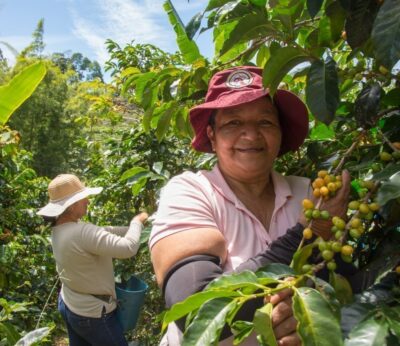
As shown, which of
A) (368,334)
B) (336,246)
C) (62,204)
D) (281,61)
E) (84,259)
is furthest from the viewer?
(62,204)

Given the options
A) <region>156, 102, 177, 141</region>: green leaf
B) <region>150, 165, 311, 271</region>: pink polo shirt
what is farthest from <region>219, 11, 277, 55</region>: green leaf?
<region>156, 102, 177, 141</region>: green leaf

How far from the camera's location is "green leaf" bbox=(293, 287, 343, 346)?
2.10 feet

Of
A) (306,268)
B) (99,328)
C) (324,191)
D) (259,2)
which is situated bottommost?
(99,328)

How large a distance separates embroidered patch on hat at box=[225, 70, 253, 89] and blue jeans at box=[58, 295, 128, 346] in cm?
231

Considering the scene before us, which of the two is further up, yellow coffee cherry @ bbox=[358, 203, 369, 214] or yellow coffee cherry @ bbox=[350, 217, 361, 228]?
yellow coffee cherry @ bbox=[358, 203, 369, 214]

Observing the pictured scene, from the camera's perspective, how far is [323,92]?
1.02 m

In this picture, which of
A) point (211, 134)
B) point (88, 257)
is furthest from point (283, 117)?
point (88, 257)

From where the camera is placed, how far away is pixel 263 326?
696 millimetres

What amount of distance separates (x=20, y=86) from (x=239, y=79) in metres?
0.76

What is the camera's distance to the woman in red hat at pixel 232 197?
1.20 m

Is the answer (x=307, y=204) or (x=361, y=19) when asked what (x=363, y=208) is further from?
(x=361, y=19)

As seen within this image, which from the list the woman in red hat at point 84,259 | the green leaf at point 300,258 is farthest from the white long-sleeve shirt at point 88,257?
the green leaf at point 300,258

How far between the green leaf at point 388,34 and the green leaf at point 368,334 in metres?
0.48

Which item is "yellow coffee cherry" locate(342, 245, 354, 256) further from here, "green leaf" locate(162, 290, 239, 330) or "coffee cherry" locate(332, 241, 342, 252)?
"green leaf" locate(162, 290, 239, 330)
